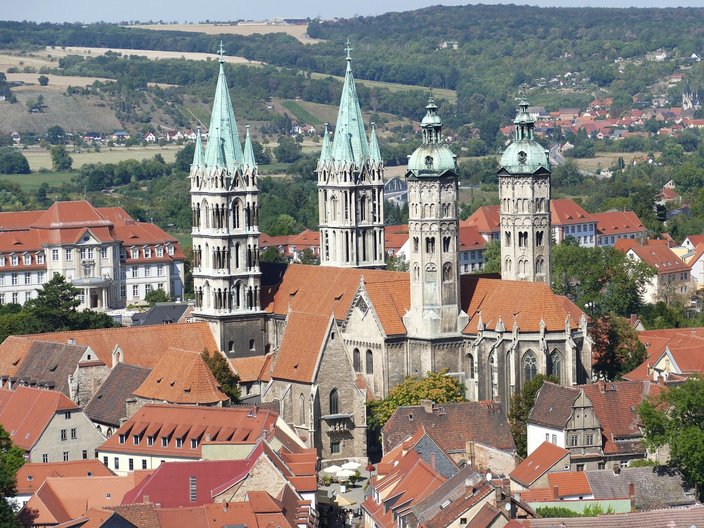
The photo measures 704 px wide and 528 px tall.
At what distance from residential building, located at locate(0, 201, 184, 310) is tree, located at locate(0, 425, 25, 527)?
7355 centimetres

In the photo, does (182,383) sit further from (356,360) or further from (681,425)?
(681,425)

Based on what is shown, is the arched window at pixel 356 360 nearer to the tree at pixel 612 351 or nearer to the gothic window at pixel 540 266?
the gothic window at pixel 540 266

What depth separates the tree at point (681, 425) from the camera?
3861 inches

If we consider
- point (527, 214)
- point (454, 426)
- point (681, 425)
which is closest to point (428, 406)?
point (454, 426)

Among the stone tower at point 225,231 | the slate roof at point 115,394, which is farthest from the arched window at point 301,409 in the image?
the stone tower at point 225,231

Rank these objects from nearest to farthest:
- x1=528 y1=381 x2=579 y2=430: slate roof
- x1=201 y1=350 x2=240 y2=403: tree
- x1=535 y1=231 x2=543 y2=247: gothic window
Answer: x1=528 y1=381 x2=579 y2=430: slate roof, x1=201 y1=350 x2=240 y2=403: tree, x1=535 y1=231 x2=543 y2=247: gothic window

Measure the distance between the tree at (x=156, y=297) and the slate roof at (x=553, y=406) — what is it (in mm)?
68964

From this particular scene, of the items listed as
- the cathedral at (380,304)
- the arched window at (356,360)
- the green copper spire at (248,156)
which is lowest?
the arched window at (356,360)

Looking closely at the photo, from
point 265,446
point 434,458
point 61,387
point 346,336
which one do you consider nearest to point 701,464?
point 434,458

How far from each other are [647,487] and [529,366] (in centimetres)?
2010

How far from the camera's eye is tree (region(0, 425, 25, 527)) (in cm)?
8981

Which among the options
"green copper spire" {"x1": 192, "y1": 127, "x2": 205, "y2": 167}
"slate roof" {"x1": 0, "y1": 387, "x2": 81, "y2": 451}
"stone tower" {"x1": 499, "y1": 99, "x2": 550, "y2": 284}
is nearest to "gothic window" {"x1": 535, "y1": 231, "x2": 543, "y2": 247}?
"stone tower" {"x1": 499, "y1": 99, "x2": 550, "y2": 284}

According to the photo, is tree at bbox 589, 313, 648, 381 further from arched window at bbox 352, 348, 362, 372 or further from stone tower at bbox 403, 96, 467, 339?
arched window at bbox 352, 348, 362, 372

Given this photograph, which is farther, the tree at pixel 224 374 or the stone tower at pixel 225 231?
the stone tower at pixel 225 231
